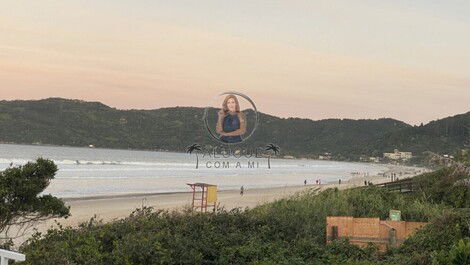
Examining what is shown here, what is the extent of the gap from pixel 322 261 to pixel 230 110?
3491cm

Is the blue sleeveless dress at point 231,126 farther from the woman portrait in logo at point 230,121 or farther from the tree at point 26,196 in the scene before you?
the tree at point 26,196

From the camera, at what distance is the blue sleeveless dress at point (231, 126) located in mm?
45500

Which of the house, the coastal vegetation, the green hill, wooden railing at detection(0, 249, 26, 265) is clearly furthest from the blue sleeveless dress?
the green hill

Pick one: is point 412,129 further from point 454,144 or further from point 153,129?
point 153,129

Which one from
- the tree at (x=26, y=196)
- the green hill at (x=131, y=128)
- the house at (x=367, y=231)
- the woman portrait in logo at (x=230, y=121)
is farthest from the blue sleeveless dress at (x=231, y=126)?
the green hill at (x=131, y=128)

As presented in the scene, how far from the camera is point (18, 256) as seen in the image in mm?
5312

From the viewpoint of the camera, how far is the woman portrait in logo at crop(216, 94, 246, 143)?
44031 millimetres

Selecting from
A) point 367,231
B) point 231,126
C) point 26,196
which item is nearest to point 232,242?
point 367,231

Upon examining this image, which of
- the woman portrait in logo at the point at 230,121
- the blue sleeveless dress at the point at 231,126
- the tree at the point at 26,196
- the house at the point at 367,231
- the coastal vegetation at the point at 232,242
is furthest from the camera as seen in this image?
the blue sleeveless dress at the point at 231,126

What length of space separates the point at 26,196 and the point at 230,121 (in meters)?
35.5

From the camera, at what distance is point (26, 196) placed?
35.4ft

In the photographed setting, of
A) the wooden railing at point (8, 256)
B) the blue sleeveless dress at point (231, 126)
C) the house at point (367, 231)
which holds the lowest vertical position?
the house at point (367, 231)

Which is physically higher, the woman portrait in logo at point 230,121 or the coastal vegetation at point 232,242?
the woman portrait in logo at point 230,121

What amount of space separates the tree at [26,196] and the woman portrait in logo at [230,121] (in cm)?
3180
